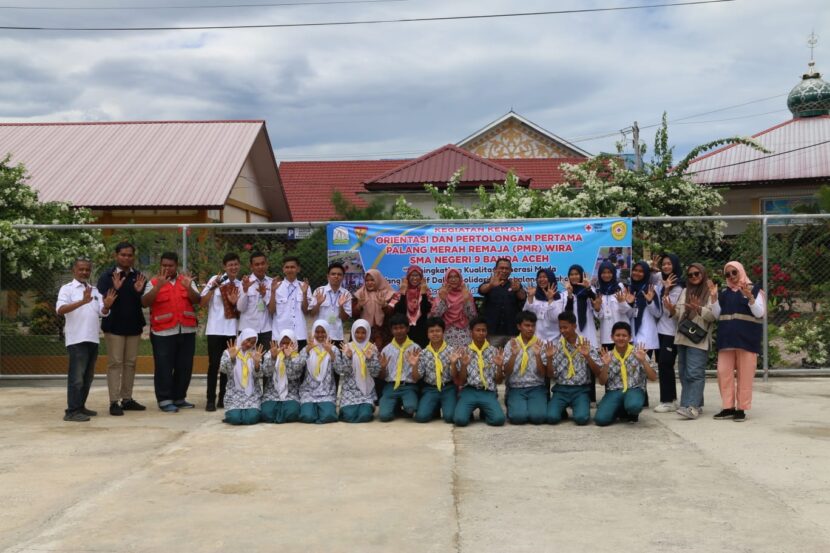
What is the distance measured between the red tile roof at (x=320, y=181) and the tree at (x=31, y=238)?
14127mm

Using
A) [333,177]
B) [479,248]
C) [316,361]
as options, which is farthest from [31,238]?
[333,177]

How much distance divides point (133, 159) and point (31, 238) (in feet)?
33.5

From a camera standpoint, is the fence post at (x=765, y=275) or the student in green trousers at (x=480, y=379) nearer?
the student in green trousers at (x=480, y=379)

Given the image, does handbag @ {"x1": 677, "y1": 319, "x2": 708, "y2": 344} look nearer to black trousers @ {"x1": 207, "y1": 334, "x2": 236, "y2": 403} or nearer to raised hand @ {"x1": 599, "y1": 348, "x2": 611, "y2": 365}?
raised hand @ {"x1": 599, "y1": 348, "x2": 611, "y2": 365}

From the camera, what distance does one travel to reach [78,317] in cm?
805

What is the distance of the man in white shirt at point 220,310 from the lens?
331 inches

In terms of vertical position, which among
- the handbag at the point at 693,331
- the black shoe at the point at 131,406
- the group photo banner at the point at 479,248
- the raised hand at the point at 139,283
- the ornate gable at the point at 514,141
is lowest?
the black shoe at the point at 131,406

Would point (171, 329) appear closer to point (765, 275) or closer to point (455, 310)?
point (455, 310)

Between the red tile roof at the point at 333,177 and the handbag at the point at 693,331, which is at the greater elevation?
the red tile roof at the point at 333,177

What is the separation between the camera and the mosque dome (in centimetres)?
2411

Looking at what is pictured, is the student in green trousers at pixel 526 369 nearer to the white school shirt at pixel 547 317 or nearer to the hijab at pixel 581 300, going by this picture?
the white school shirt at pixel 547 317

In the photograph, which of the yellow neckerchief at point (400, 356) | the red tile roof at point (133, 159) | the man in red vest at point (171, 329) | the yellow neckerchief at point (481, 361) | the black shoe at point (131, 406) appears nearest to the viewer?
the yellow neckerchief at point (481, 361)

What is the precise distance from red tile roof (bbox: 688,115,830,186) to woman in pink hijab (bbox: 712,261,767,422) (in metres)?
12.9

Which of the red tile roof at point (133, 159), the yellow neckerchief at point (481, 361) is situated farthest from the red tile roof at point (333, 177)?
the yellow neckerchief at point (481, 361)
